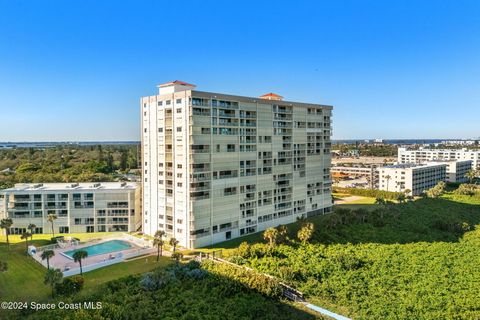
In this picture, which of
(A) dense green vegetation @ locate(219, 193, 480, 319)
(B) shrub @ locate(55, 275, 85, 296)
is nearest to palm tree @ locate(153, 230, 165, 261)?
(A) dense green vegetation @ locate(219, 193, 480, 319)

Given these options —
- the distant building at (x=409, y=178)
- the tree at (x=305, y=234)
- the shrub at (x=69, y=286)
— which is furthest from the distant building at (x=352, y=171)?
the shrub at (x=69, y=286)

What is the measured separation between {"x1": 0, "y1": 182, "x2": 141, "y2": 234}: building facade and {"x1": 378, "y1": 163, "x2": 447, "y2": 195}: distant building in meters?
96.3

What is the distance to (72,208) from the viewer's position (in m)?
72.1

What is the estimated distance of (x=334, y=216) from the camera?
7356 cm

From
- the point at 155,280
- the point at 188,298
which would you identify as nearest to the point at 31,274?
the point at 155,280

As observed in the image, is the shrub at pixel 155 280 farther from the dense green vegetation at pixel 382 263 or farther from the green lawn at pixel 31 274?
the dense green vegetation at pixel 382 263

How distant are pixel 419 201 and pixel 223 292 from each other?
274 ft

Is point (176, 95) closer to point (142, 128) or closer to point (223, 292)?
point (142, 128)

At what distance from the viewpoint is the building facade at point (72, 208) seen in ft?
233

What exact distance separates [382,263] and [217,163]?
104ft

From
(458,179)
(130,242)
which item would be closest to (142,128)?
(130,242)

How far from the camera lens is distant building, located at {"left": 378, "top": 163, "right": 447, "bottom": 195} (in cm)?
12631

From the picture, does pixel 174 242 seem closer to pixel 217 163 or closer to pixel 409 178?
pixel 217 163

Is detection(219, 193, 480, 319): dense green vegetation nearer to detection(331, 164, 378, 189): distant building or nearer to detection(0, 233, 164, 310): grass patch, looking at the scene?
detection(0, 233, 164, 310): grass patch
